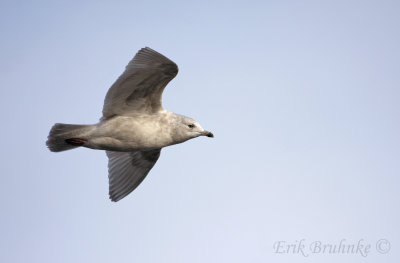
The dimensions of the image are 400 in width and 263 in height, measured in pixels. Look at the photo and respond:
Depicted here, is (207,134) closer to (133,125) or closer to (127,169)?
(133,125)

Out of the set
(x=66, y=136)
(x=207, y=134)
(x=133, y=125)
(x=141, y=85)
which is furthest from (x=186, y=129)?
(x=66, y=136)

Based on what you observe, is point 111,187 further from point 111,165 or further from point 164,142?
point 164,142

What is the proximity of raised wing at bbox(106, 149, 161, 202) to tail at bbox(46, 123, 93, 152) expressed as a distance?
66.4 inches

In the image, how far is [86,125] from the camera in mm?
14945

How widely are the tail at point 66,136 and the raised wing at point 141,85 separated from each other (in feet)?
2.03

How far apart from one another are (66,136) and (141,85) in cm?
200

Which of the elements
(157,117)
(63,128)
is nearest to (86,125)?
(63,128)

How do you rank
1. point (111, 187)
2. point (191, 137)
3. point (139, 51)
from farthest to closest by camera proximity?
point (111, 187)
point (191, 137)
point (139, 51)

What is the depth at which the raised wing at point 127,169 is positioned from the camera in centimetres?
1648

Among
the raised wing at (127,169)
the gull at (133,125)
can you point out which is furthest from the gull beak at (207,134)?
the raised wing at (127,169)

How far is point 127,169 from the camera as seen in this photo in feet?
54.4

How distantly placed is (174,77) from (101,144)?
7.00 feet

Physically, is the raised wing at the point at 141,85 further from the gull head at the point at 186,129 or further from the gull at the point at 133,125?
the gull head at the point at 186,129

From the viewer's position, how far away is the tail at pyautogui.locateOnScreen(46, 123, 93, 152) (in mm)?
14820
